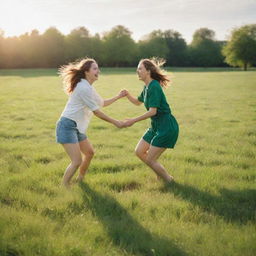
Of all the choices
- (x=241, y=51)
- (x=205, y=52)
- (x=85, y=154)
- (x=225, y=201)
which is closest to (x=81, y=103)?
(x=85, y=154)

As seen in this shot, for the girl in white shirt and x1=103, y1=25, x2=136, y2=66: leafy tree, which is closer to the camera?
the girl in white shirt

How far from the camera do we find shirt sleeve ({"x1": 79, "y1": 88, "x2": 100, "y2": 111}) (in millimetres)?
5133

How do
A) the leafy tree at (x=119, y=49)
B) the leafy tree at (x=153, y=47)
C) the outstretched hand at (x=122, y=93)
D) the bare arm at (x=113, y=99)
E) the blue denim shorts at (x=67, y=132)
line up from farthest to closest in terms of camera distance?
the leafy tree at (x=153, y=47)
the leafy tree at (x=119, y=49)
the outstretched hand at (x=122, y=93)
the bare arm at (x=113, y=99)
the blue denim shorts at (x=67, y=132)

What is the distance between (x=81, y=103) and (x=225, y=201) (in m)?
2.76

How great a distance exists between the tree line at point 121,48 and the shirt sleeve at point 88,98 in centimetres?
8033

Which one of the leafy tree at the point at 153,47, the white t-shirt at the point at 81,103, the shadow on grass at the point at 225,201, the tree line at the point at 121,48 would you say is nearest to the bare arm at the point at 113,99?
the white t-shirt at the point at 81,103

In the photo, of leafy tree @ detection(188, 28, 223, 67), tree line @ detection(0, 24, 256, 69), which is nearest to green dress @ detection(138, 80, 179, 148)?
tree line @ detection(0, 24, 256, 69)

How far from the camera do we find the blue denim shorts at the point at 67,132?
199 inches

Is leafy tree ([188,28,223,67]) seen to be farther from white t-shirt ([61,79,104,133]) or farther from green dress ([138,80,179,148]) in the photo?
white t-shirt ([61,79,104,133])

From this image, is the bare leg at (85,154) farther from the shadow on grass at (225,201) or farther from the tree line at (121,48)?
the tree line at (121,48)

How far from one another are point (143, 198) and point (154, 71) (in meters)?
2.33

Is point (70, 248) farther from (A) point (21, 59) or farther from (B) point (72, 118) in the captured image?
(A) point (21, 59)

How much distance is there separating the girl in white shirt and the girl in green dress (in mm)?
602

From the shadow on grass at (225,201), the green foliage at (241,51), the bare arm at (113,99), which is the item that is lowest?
the shadow on grass at (225,201)
